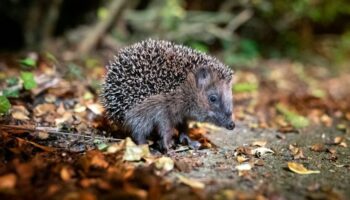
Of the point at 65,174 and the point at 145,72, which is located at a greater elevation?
the point at 145,72

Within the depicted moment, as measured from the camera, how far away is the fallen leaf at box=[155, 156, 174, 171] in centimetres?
460

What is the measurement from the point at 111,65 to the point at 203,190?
8.34ft

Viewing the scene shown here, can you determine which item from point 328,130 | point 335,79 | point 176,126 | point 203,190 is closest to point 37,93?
point 176,126

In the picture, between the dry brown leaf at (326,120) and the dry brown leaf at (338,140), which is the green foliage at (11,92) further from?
the dry brown leaf at (326,120)

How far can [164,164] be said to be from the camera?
4652 millimetres

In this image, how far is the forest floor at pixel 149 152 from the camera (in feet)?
12.9

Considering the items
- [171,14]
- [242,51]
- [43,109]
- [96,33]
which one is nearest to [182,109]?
[43,109]

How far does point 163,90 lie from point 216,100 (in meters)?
0.75

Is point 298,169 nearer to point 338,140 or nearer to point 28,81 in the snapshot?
point 338,140

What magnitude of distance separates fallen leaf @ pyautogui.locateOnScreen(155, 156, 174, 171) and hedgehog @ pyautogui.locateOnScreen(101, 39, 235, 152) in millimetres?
905

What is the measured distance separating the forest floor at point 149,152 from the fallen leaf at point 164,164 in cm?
2

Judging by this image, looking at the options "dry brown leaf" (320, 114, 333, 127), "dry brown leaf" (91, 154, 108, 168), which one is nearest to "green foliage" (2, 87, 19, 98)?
"dry brown leaf" (91, 154, 108, 168)

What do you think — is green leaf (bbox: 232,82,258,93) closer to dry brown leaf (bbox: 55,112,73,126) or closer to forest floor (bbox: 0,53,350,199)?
forest floor (bbox: 0,53,350,199)

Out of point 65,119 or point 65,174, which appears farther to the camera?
point 65,119
